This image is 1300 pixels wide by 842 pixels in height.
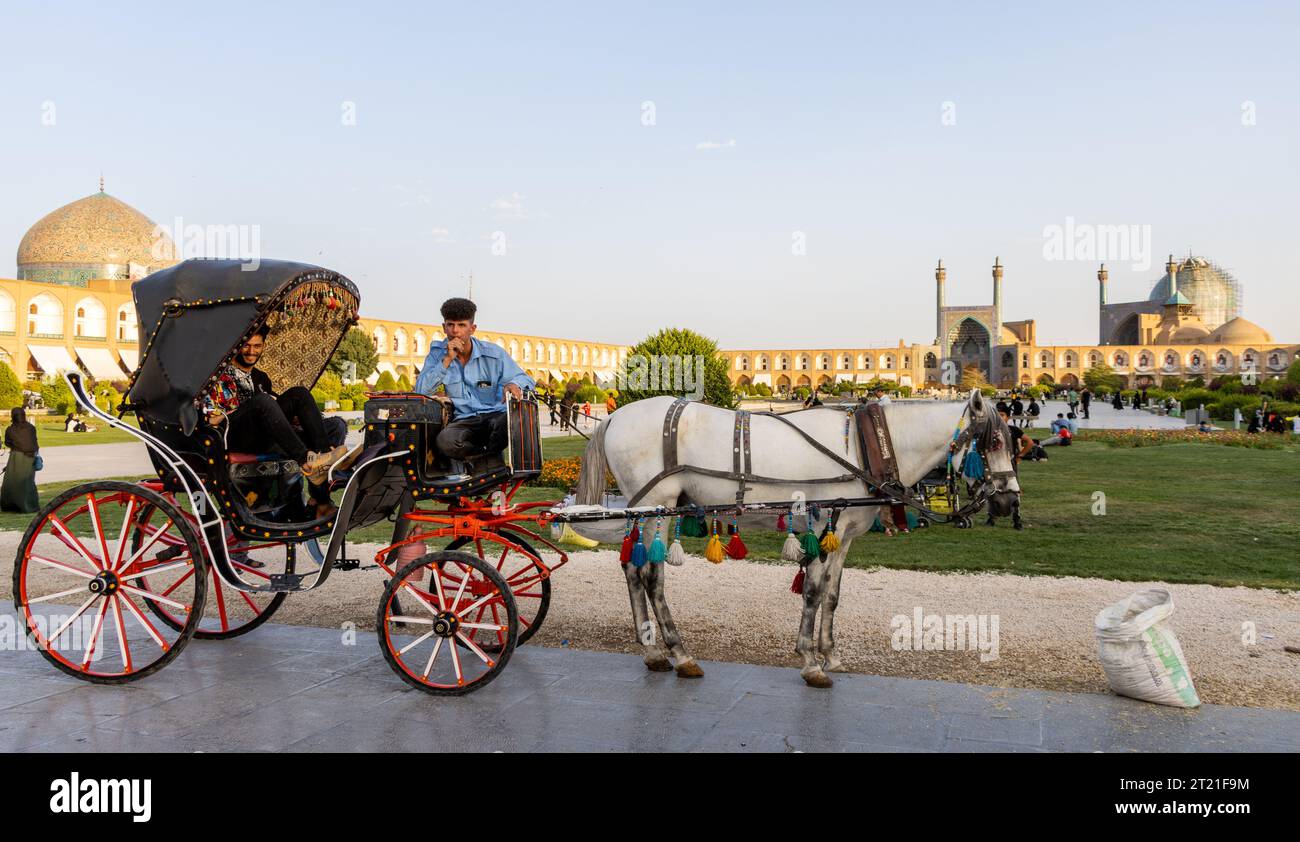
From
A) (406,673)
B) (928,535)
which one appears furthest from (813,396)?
(928,535)

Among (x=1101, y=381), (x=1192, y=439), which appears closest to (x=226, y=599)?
(x=1192, y=439)

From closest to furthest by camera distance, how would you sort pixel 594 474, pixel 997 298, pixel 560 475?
1. pixel 594 474
2. pixel 560 475
3. pixel 997 298

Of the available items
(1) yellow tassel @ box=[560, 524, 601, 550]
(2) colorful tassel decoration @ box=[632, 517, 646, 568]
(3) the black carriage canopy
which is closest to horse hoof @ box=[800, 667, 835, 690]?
(2) colorful tassel decoration @ box=[632, 517, 646, 568]

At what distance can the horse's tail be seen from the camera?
548 cm

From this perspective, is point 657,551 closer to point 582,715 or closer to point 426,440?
point 582,715

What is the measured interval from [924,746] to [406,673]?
253 cm

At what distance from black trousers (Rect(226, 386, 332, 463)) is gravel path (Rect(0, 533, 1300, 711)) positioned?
5.27 ft

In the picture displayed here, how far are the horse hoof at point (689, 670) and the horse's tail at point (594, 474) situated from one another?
Result: 3.64 ft

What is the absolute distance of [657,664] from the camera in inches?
201

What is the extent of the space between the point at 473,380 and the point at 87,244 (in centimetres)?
6898

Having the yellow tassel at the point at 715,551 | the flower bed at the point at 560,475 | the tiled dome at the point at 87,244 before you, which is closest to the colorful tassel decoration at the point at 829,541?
the yellow tassel at the point at 715,551

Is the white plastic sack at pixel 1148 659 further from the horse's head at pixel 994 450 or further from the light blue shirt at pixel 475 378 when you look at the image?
the light blue shirt at pixel 475 378

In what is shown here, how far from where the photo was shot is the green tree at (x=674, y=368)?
73.4ft

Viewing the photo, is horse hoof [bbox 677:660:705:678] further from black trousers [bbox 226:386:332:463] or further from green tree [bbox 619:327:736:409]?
green tree [bbox 619:327:736:409]
